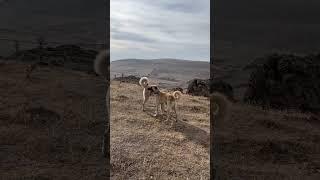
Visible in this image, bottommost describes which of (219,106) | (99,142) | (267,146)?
(267,146)

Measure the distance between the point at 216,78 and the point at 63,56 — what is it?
525 cm

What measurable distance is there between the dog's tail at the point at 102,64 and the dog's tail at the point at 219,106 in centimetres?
256

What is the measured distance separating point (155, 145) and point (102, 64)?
5.94 feet

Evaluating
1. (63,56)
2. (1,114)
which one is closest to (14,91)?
(1,114)

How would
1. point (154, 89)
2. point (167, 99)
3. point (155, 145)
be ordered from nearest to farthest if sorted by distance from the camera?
1. point (155, 145)
2. point (167, 99)
3. point (154, 89)

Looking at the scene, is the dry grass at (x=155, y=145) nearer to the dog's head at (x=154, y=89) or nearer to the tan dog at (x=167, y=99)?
the tan dog at (x=167, y=99)

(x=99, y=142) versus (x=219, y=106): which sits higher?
(x=219, y=106)

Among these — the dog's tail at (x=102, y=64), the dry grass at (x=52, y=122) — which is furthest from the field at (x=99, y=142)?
the dog's tail at (x=102, y=64)

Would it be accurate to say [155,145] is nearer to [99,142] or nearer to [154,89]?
[99,142]

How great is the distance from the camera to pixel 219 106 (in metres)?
9.31

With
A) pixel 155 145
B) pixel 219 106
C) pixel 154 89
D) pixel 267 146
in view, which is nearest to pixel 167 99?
pixel 154 89

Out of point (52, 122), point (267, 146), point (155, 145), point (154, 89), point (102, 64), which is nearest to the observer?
point (102, 64)

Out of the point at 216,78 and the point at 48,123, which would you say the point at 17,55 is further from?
the point at 216,78

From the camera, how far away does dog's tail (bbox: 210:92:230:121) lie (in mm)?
8789
